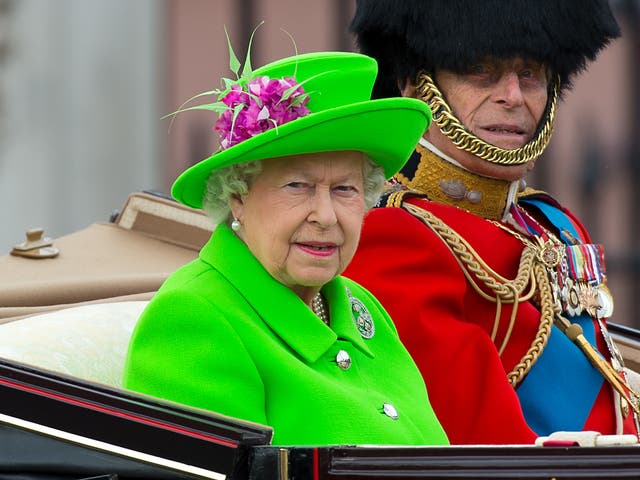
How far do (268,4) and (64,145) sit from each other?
1066 millimetres

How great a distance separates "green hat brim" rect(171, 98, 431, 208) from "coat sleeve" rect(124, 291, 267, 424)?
0.22 m

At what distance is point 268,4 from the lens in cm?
735

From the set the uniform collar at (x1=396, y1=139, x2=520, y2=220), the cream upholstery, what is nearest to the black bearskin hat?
the uniform collar at (x1=396, y1=139, x2=520, y2=220)

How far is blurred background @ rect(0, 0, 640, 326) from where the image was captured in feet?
23.2

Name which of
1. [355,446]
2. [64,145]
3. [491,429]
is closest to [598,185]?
[64,145]

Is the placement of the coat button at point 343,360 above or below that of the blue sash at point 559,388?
above

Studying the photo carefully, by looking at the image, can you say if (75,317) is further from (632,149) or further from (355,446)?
(632,149)

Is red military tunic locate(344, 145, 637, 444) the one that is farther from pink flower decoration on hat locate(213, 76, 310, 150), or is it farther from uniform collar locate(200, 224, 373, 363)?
pink flower decoration on hat locate(213, 76, 310, 150)

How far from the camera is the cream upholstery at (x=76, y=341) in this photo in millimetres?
2816

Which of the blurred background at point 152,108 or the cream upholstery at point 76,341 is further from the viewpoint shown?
the blurred background at point 152,108

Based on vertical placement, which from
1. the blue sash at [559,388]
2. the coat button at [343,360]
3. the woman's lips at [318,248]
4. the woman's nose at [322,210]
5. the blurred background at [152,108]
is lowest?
the blurred background at [152,108]

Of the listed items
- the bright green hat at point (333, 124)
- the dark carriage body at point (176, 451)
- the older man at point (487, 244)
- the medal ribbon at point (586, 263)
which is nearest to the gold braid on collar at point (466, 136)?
the older man at point (487, 244)

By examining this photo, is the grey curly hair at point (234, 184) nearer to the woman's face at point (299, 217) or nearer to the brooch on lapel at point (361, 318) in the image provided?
the woman's face at point (299, 217)

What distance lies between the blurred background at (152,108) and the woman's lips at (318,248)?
178 inches
